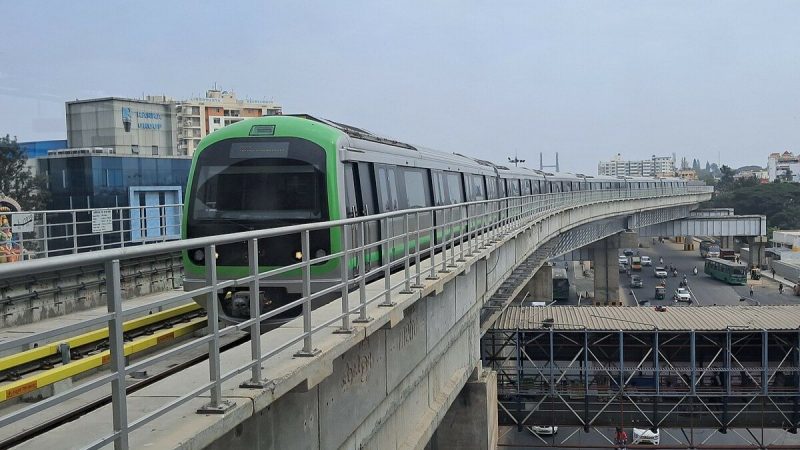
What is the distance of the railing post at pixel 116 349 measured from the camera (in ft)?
10.5

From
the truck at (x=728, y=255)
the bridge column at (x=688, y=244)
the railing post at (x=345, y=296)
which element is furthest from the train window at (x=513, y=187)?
the bridge column at (x=688, y=244)

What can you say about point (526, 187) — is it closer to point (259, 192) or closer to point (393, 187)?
point (393, 187)

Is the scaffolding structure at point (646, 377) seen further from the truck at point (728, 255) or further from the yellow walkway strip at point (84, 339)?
the truck at point (728, 255)

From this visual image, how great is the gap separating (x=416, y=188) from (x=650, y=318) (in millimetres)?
14060

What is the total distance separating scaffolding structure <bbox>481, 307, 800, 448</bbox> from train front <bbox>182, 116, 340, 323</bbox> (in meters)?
14.7

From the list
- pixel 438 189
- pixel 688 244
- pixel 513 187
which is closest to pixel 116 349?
pixel 438 189

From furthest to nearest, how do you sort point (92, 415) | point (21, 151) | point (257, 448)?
point (21, 151), point (257, 448), point (92, 415)

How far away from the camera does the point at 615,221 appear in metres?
48.2

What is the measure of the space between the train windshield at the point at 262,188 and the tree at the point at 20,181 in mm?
16784

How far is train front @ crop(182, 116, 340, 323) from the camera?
991cm

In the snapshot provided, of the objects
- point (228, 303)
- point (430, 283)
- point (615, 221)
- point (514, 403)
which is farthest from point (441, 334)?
point (615, 221)

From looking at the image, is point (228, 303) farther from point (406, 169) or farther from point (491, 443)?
point (491, 443)

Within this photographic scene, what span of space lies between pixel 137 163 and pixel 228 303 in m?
19.9

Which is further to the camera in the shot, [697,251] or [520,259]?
[697,251]
